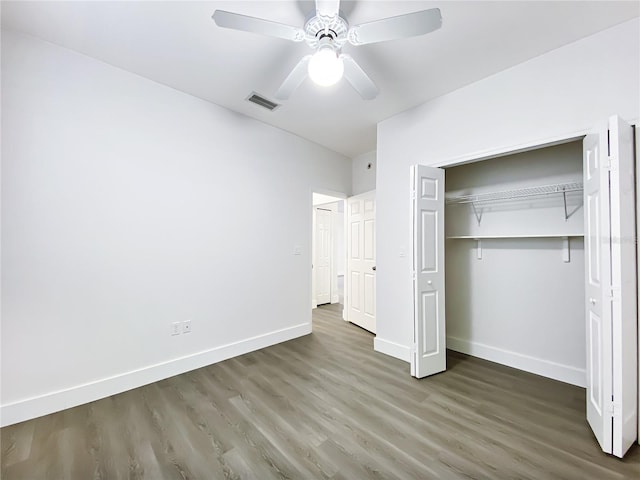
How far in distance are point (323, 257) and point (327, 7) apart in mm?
4989

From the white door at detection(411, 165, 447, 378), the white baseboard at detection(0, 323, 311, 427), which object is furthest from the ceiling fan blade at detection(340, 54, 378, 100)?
the white baseboard at detection(0, 323, 311, 427)

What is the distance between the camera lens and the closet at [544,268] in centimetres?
172

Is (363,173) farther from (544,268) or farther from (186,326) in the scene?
(186,326)

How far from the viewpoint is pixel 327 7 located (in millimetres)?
1541

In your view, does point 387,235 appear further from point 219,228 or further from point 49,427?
point 49,427

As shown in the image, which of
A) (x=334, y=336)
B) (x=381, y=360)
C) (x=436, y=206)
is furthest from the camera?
(x=334, y=336)

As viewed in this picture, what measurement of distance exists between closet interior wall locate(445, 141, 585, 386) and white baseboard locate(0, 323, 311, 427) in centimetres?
262

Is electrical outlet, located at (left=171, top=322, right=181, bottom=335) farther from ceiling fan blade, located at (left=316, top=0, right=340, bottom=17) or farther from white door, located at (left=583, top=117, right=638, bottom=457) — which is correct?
white door, located at (left=583, top=117, right=638, bottom=457)

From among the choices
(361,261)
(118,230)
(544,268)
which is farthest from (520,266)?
(118,230)

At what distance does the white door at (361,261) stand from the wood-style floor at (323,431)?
4.73 ft

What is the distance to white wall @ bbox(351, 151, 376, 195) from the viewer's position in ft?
14.8

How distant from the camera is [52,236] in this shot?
2.20 metres

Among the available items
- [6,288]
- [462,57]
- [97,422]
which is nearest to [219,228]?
[6,288]

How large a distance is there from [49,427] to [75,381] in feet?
1.11
